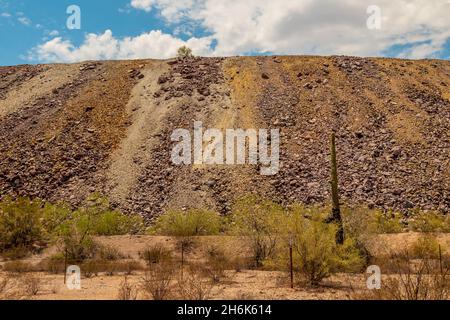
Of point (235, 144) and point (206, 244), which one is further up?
point (235, 144)

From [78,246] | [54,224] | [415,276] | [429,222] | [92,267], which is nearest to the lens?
[415,276]

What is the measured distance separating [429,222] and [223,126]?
1865 cm

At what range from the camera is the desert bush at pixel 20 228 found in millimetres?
24984

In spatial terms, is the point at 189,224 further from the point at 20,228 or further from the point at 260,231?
the point at 20,228

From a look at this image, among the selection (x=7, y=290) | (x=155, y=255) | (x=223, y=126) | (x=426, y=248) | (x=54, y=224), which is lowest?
(x=155, y=255)

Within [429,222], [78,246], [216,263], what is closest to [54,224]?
[78,246]

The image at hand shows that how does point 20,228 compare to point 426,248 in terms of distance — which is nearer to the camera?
point 426,248

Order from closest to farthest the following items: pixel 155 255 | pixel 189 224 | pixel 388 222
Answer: pixel 155 255, pixel 189 224, pixel 388 222

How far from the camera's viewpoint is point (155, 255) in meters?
22.6

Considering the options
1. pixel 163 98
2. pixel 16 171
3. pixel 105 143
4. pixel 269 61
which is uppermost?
pixel 269 61

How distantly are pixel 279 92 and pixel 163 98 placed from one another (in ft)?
36.9

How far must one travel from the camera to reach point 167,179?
111 feet
